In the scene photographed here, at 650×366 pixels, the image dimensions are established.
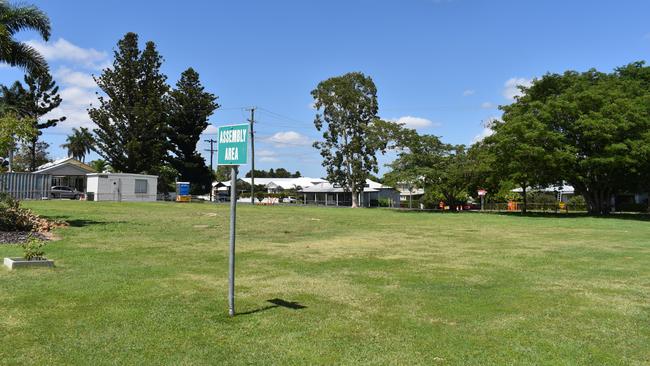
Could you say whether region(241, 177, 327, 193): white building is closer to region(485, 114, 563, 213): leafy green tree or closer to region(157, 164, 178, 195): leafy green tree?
region(157, 164, 178, 195): leafy green tree

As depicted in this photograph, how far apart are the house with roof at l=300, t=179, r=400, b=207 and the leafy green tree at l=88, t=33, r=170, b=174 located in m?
26.4

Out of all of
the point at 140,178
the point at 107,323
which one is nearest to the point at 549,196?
the point at 140,178

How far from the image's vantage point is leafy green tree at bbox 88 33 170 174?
5775 centimetres

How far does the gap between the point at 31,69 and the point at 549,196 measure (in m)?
58.5

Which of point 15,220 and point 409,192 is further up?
point 409,192

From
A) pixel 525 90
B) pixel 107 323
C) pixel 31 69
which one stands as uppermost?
pixel 525 90

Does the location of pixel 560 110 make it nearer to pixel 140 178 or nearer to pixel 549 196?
pixel 549 196

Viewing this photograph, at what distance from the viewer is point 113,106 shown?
58281 mm

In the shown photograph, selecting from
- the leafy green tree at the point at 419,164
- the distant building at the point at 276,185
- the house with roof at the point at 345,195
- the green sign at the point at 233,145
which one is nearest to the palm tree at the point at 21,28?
the green sign at the point at 233,145

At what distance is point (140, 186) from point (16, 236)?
1376 inches

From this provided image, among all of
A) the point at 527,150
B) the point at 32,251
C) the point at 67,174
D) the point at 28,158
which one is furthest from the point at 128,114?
the point at 32,251

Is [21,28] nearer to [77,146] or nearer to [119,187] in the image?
[119,187]

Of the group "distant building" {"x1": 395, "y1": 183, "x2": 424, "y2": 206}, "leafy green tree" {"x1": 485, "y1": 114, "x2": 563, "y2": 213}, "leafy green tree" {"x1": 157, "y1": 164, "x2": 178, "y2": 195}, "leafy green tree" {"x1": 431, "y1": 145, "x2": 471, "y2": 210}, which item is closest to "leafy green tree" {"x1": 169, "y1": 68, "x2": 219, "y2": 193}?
"leafy green tree" {"x1": 157, "y1": 164, "x2": 178, "y2": 195}

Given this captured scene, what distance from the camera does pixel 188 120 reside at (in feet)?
224
